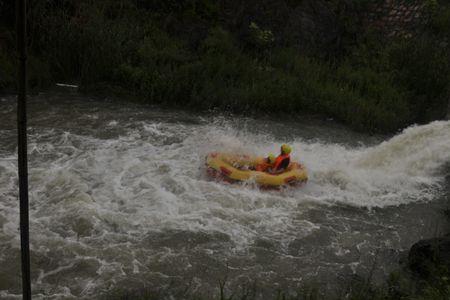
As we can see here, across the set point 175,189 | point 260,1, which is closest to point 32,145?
point 175,189

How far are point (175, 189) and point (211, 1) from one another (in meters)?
7.37

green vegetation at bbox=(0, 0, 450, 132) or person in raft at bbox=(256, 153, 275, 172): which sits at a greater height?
green vegetation at bbox=(0, 0, 450, 132)

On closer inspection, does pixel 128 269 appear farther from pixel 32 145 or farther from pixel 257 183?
pixel 32 145

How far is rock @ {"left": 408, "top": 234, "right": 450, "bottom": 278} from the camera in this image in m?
6.05

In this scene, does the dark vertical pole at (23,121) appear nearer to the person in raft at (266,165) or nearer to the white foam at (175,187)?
the white foam at (175,187)

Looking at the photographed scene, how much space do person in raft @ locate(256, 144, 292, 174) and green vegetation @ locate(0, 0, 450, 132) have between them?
137 inches

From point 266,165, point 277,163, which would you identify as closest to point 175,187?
point 266,165

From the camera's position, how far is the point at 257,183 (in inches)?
331

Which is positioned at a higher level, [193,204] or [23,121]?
[23,121]

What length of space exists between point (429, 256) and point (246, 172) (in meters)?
3.07

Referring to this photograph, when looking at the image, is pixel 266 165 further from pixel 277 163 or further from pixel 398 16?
pixel 398 16

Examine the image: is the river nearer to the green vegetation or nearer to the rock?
the rock

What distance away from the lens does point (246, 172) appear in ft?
27.7

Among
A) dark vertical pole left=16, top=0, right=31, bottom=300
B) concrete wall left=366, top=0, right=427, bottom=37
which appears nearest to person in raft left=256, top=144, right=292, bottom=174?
dark vertical pole left=16, top=0, right=31, bottom=300
